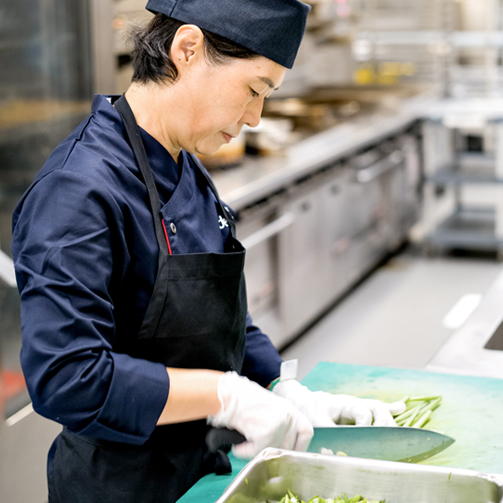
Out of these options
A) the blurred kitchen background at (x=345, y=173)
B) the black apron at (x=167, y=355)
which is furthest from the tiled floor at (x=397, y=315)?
the black apron at (x=167, y=355)

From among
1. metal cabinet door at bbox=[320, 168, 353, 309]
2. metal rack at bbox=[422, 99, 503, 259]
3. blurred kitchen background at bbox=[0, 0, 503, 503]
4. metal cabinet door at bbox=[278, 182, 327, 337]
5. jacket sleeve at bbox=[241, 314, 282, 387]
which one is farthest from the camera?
metal rack at bbox=[422, 99, 503, 259]

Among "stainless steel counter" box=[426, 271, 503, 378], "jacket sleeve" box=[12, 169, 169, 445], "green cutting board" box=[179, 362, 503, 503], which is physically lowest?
"green cutting board" box=[179, 362, 503, 503]

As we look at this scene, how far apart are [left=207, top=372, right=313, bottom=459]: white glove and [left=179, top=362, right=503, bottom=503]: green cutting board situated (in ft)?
0.45

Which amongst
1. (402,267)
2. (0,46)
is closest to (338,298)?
(402,267)

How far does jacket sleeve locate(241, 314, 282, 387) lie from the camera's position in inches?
61.2

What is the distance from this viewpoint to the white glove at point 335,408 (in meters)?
1.43

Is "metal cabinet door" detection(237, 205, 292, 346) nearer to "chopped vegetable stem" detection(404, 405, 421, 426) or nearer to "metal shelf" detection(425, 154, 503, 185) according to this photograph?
"chopped vegetable stem" detection(404, 405, 421, 426)

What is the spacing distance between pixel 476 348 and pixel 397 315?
2651 millimetres

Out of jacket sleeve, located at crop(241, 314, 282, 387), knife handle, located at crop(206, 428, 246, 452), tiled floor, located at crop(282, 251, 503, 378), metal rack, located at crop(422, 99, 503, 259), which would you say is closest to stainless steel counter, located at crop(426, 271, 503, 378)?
jacket sleeve, located at crop(241, 314, 282, 387)

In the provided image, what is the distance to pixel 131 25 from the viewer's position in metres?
1.34

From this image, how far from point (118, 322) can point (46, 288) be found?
229mm

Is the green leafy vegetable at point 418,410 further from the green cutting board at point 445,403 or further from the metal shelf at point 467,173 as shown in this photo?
the metal shelf at point 467,173

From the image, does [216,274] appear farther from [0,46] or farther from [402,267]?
[402,267]

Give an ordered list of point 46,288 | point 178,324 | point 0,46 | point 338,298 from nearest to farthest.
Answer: point 46,288 < point 178,324 < point 0,46 < point 338,298
